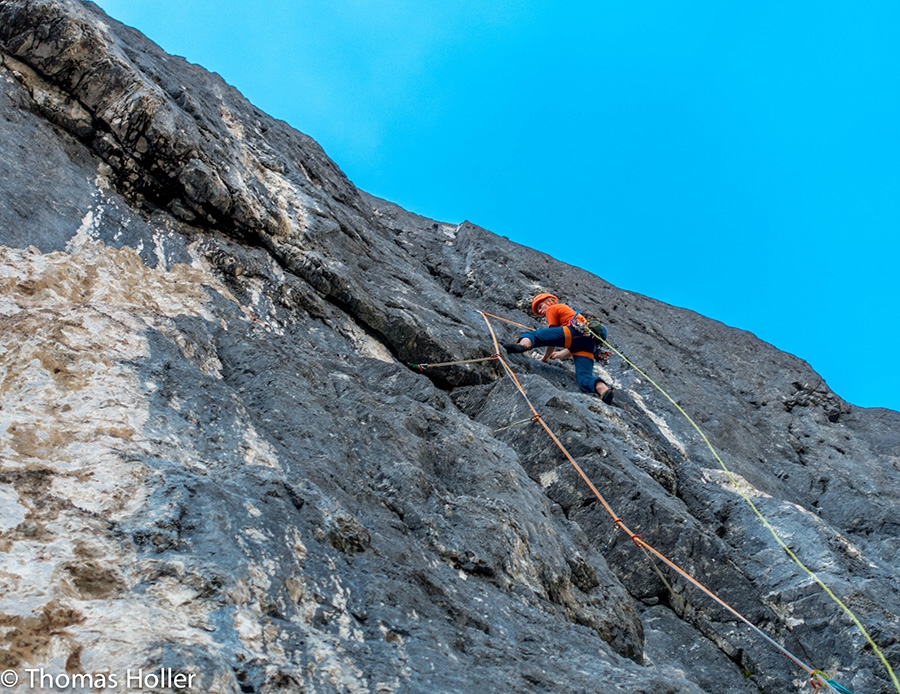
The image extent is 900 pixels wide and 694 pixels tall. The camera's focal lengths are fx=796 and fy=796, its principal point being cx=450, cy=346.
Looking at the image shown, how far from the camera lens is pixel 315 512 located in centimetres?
397

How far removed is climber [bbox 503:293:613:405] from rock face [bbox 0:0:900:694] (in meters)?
0.24

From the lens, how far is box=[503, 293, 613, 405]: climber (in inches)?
368

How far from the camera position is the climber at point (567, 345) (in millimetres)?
9359

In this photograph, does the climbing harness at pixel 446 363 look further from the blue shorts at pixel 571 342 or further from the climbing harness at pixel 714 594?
the blue shorts at pixel 571 342

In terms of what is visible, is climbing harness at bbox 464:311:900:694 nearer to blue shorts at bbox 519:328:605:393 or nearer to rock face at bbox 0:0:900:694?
rock face at bbox 0:0:900:694

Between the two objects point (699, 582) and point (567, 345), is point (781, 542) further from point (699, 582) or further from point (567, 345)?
point (567, 345)

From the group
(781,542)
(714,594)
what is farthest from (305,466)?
(781,542)

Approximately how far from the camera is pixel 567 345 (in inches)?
388

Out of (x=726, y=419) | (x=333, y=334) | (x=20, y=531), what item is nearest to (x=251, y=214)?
(x=333, y=334)

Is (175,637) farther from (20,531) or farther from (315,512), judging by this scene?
(315,512)

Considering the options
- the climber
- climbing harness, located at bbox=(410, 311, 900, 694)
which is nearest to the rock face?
climbing harness, located at bbox=(410, 311, 900, 694)

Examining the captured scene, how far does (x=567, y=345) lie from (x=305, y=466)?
5821 mm

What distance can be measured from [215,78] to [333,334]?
605 centimetres

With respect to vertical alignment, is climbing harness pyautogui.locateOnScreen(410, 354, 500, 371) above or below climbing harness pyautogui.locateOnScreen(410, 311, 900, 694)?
above
